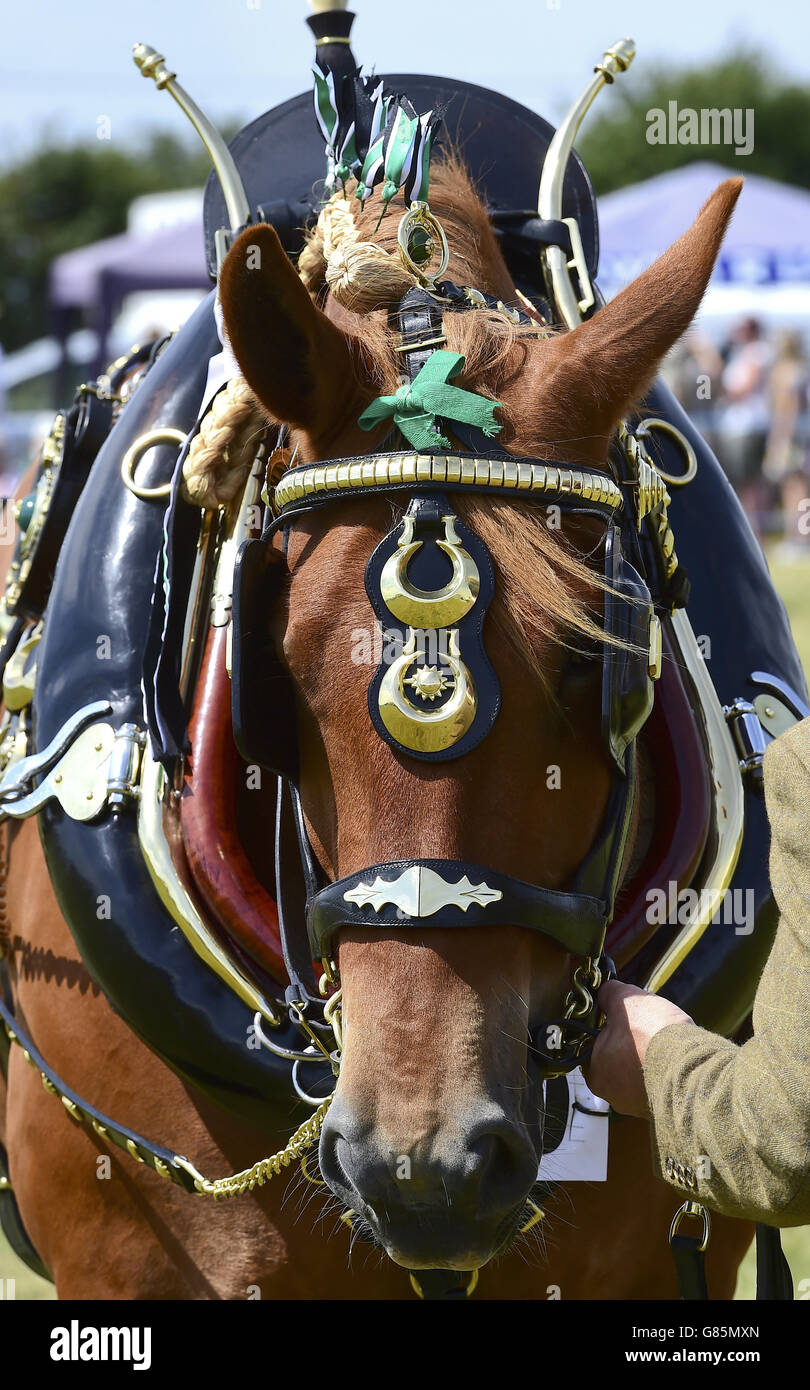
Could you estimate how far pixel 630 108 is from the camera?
48.7 metres

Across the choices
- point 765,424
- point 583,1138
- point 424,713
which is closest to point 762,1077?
point 424,713

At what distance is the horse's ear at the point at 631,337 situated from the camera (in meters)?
1.86

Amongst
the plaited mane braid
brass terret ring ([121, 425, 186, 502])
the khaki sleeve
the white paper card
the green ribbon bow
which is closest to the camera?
the khaki sleeve

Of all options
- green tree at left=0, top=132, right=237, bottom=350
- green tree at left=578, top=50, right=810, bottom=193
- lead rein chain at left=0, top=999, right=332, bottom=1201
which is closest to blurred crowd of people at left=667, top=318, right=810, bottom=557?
lead rein chain at left=0, top=999, right=332, bottom=1201

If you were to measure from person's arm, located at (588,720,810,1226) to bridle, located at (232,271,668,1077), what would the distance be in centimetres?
12

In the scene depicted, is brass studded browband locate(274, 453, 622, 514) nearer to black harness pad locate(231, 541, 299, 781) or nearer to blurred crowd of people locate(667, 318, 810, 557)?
black harness pad locate(231, 541, 299, 781)

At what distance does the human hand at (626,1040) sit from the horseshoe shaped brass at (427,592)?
57 cm

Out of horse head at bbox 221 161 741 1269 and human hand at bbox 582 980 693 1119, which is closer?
horse head at bbox 221 161 741 1269

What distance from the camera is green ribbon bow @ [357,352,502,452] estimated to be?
6.02ft

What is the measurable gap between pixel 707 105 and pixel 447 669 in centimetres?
4449

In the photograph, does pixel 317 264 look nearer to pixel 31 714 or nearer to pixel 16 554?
pixel 31 714

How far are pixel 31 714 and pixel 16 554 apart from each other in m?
0.60

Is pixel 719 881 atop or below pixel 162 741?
below
